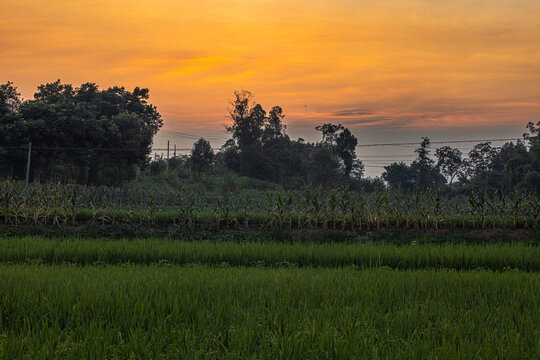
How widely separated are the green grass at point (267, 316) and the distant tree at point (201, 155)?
5436cm

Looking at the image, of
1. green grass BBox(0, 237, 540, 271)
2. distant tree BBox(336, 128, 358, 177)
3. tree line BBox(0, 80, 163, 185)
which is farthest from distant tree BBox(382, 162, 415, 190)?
green grass BBox(0, 237, 540, 271)

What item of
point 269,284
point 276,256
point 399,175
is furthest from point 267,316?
point 399,175

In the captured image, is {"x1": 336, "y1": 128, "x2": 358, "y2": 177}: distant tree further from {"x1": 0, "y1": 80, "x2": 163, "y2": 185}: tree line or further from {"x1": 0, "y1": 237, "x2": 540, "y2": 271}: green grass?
{"x1": 0, "y1": 237, "x2": 540, "y2": 271}: green grass

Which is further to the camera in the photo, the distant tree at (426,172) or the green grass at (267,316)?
the distant tree at (426,172)

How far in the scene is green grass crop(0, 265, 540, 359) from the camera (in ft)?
14.1

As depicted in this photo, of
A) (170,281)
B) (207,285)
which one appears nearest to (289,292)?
(207,285)

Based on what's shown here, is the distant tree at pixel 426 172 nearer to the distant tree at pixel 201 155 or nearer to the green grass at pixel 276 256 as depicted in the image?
the distant tree at pixel 201 155

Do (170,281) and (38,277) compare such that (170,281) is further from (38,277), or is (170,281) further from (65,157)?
(65,157)

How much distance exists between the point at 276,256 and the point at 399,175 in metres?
69.0

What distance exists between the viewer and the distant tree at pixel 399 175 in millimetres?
74062

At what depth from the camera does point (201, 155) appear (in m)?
62.1

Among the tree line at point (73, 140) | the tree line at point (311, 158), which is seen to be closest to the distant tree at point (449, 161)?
the tree line at point (311, 158)

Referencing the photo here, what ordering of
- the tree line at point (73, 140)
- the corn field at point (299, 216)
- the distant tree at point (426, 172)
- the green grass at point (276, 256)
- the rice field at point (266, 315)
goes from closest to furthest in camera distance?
the rice field at point (266, 315) < the green grass at point (276, 256) < the corn field at point (299, 216) < the tree line at point (73, 140) < the distant tree at point (426, 172)

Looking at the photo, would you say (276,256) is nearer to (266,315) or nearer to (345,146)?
(266,315)
